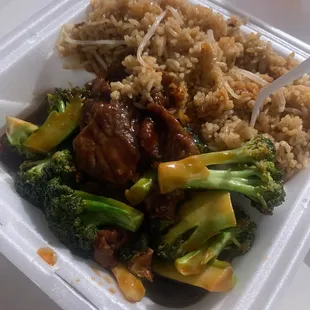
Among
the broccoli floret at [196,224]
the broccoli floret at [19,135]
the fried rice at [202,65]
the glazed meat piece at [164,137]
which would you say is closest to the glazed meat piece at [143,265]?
the broccoli floret at [196,224]

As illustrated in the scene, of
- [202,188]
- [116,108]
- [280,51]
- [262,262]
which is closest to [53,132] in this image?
[116,108]

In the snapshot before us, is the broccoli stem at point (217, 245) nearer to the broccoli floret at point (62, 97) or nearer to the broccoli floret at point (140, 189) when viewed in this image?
the broccoli floret at point (140, 189)

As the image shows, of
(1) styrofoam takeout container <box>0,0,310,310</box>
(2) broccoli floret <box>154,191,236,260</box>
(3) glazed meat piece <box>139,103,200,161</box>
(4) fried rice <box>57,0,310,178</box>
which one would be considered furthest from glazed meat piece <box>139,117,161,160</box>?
(1) styrofoam takeout container <box>0,0,310,310</box>

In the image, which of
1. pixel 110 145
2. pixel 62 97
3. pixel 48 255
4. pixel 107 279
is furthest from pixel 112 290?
pixel 62 97

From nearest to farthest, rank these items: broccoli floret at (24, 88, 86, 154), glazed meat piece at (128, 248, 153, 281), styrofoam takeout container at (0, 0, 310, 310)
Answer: styrofoam takeout container at (0, 0, 310, 310)
glazed meat piece at (128, 248, 153, 281)
broccoli floret at (24, 88, 86, 154)

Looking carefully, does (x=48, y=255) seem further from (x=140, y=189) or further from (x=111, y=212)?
(x=140, y=189)

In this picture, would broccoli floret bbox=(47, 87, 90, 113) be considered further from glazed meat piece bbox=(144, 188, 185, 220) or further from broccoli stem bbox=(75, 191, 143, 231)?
glazed meat piece bbox=(144, 188, 185, 220)

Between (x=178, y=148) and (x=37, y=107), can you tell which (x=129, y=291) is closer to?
(x=178, y=148)
